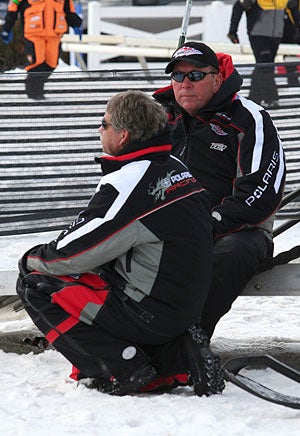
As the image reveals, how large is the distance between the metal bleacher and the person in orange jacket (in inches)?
199

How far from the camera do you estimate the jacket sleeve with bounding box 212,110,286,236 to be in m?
4.37

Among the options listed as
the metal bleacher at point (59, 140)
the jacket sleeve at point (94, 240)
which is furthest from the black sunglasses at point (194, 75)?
the metal bleacher at point (59, 140)

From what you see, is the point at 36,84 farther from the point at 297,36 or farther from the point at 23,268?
the point at 297,36

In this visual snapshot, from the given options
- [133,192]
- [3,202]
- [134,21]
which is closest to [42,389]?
[133,192]

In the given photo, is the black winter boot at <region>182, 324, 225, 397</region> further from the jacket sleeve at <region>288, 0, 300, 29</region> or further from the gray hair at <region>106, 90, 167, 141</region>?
the jacket sleeve at <region>288, 0, 300, 29</region>

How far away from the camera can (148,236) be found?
3809mm

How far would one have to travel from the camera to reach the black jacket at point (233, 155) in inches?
173

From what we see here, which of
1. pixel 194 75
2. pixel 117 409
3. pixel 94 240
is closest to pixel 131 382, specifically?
pixel 117 409

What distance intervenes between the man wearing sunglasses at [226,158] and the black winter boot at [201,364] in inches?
11.5

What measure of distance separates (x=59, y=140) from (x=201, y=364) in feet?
10.8

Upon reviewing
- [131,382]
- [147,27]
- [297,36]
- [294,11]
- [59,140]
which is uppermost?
[131,382]

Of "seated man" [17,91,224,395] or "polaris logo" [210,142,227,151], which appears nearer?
"seated man" [17,91,224,395]

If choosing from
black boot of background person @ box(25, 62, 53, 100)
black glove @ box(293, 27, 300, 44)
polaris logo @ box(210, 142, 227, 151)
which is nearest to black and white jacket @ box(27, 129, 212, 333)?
polaris logo @ box(210, 142, 227, 151)

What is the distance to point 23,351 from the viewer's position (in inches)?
190
